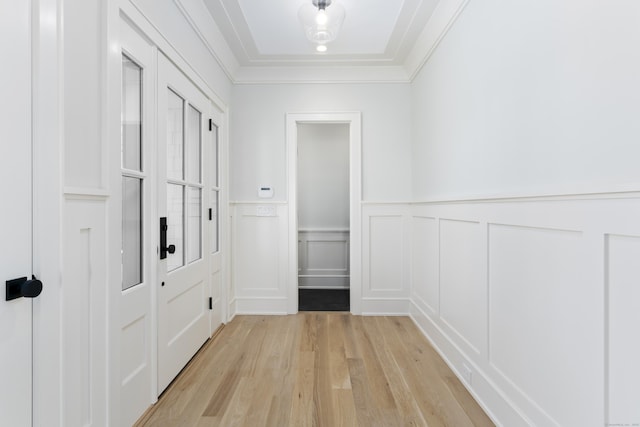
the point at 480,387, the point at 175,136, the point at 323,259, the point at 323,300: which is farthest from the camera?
the point at 323,259

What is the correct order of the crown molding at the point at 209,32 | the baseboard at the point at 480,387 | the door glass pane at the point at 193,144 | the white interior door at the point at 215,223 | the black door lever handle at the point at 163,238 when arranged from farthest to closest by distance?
the white interior door at the point at 215,223 → the door glass pane at the point at 193,144 → the crown molding at the point at 209,32 → the black door lever handle at the point at 163,238 → the baseboard at the point at 480,387

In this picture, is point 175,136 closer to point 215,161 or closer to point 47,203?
point 215,161

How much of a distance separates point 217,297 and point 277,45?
247 centimetres

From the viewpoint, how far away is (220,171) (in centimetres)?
311

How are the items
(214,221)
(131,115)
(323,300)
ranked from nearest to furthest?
(131,115) → (214,221) → (323,300)

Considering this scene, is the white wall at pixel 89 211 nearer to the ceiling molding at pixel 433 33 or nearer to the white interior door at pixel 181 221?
the white interior door at pixel 181 221

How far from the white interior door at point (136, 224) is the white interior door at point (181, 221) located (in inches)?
3.9

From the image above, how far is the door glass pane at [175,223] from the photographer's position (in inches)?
81.7

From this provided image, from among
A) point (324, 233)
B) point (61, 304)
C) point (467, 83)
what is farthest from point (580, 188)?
point (324, 233)

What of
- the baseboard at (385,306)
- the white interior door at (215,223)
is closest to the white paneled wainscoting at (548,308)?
the baseboard at (385,306)

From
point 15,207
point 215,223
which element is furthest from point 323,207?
point 15,207

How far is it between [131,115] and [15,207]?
2.80ft

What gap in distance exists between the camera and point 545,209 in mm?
1359

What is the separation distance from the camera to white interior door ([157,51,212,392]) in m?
1.96
